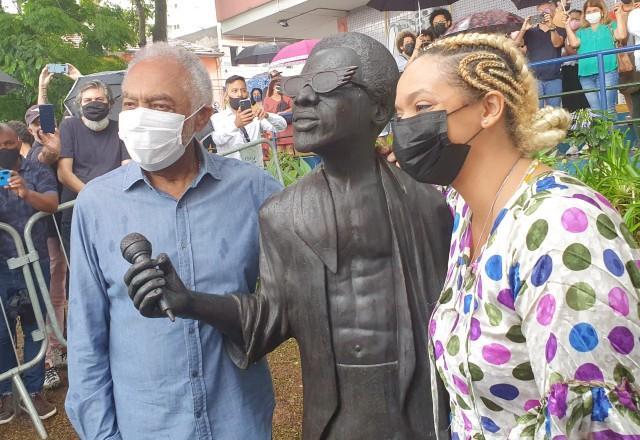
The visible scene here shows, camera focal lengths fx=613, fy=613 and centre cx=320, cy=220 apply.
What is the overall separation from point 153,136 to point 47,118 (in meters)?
3.37

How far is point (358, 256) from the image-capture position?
1.89 metres

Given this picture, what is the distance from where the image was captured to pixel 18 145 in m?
4.62

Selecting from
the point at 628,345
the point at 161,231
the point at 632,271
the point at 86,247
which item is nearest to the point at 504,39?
the point at 632,271

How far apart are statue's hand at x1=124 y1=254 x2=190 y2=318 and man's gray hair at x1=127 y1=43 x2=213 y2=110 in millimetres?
736

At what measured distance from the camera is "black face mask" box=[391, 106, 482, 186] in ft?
5.03

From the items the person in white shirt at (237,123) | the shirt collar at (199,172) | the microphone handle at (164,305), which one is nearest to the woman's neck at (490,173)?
the microphone handle at (164,305)

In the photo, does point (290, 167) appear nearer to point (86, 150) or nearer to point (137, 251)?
point (86, 150)

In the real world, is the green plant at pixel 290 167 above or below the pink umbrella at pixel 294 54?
below

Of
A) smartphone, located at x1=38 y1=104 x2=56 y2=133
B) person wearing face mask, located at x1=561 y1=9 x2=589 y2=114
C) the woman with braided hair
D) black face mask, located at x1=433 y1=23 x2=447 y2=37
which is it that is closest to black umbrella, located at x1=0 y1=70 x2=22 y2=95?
smartphone, located at x1=38 y1=104 x2=56 y2=133

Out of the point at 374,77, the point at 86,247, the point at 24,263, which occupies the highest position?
the point at 374,77

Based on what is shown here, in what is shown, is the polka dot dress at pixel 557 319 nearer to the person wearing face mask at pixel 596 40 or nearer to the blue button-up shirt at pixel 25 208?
the blue button-up shirt at pixel 25 208

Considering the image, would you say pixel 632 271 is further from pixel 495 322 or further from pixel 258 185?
pixel 258 185

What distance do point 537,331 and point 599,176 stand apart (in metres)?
3.76

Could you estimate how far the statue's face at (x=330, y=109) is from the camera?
1.79 meters
